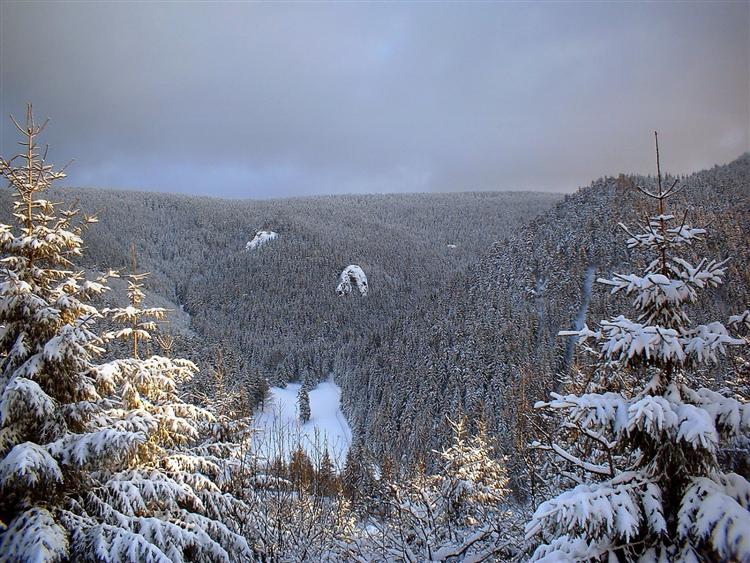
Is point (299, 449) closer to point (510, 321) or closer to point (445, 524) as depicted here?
point (445, 524)

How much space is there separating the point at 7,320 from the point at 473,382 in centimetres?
7241

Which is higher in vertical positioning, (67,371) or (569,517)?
(67,371)

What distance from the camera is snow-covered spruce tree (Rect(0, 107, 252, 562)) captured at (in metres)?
7.00

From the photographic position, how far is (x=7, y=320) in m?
8.18

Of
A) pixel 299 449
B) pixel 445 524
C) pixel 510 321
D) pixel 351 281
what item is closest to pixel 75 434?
pixel 299 449

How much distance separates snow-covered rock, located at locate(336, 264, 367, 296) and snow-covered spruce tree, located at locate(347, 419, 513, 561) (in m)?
157

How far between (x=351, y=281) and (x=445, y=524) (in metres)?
168

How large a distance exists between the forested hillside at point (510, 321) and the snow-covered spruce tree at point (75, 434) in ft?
161

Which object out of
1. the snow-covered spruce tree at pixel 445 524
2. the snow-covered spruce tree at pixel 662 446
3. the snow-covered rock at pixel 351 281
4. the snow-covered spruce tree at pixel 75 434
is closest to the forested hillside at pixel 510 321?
the snow-covered spruce tree at pixel 445 524

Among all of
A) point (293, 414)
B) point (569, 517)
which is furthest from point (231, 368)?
point (569, 517)

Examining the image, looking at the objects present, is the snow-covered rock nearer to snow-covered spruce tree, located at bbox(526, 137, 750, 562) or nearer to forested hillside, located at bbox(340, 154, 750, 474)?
forested hillside, located at bbox(340, 154, 750, 474)

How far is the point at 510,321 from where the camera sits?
85.2 meters

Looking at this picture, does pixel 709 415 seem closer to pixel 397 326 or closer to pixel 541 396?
pixel 541 396

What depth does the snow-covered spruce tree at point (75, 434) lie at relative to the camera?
7004mm
